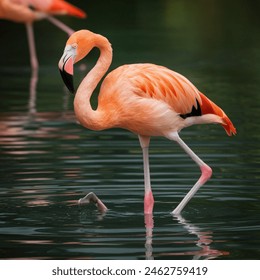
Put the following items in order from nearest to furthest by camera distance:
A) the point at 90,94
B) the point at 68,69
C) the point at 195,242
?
1. the point at 195,242
2. the point at 68,69
3. the point at 90,94

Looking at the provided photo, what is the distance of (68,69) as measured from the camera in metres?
7.04

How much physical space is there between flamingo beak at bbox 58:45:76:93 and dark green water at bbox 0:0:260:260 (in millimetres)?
870

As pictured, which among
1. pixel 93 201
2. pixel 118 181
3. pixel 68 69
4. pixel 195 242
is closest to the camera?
pixel 195 242

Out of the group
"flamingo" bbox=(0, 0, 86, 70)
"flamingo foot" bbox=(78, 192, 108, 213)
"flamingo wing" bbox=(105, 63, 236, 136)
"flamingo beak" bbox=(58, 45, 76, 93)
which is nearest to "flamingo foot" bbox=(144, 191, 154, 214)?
"flamingo foot" bbox=(78, 192, 108, 213)

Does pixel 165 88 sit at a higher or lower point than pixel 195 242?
Result: higher

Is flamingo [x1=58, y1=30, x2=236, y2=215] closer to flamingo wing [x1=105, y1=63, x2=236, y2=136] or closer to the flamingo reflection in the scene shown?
flamingo wing [x1=105, y1=63, x2=236, y2=136]

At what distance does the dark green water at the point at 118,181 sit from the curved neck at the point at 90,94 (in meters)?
0.63

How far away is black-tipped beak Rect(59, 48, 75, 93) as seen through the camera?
701 cm

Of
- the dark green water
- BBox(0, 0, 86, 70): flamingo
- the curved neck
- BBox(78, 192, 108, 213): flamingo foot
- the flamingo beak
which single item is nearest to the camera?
the dark green water

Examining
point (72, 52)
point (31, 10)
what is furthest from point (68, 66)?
point (31, 10)

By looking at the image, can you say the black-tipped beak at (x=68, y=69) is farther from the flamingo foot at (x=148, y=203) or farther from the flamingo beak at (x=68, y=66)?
the flamingo foot at (x=148, y=203)

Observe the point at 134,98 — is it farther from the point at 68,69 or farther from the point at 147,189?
the point at 147,189

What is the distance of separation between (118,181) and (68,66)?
1851 millimetres
